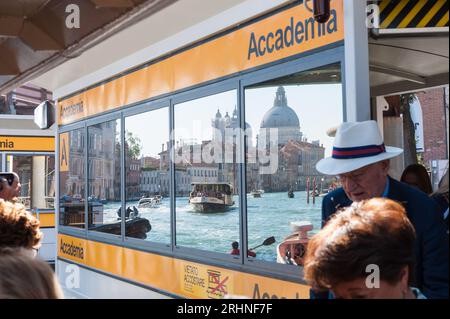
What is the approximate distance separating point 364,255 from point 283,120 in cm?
218

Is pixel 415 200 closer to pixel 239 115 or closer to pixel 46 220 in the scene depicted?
pixel 239 115

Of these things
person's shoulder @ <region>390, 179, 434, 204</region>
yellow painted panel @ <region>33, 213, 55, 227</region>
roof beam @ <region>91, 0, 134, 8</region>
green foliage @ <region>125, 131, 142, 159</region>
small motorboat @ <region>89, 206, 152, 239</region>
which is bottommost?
yellow painted panel @ <region>33, 213, 55, 227</region>

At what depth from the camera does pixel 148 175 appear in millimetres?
4984

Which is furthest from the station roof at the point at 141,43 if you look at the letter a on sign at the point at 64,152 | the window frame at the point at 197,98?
the letter a on sign at the point at 64,152

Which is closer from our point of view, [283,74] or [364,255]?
[364,255]

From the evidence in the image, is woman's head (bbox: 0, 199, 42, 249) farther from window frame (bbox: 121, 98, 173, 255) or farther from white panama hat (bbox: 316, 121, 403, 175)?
window frame (bbox: 121, 98, 173, 255)

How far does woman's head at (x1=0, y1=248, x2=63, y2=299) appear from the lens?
52.3 inches

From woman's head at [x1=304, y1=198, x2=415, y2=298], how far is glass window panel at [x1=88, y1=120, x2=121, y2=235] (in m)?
4.28

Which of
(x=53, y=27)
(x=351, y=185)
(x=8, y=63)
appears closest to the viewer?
(x=351, y=185)

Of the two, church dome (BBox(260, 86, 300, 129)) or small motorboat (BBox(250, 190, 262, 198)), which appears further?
small motorboat (BBox(250, 190, 262, 198))

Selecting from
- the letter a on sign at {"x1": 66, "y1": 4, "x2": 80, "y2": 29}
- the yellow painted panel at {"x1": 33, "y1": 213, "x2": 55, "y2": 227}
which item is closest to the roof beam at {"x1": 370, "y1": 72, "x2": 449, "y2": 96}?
the letter a on sign at {"x1": 66, "y1": 4, "x2": 80, "y2": 29}

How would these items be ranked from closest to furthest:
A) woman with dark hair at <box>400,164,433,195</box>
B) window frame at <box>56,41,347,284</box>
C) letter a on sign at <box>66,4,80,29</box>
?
window frame at <box>56,41,347,284</box> < woman with dark hair at <box>400,164,433,195</box> < letter a on sign at <box>66,4,80,29</box>

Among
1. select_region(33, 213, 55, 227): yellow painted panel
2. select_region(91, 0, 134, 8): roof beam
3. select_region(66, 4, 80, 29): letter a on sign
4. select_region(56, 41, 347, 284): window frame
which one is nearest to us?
select_region(56, 41, 347, 284): window frame

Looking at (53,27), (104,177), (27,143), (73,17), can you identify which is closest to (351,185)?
(73,17)
